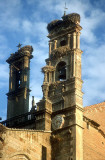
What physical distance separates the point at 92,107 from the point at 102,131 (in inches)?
174

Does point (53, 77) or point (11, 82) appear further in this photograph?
point (11, 82)

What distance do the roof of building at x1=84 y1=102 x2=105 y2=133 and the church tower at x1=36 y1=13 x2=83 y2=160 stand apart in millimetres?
4565

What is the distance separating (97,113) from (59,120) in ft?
25.2

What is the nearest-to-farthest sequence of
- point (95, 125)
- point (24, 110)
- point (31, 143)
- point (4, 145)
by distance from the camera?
point (4, 145), point (31, 143), point (95, 125), point (24, 110)

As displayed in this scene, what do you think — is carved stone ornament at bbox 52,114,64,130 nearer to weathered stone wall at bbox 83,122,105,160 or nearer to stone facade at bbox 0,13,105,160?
stone facade at bbox 0,13,105,160

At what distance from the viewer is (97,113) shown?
49.2 meters

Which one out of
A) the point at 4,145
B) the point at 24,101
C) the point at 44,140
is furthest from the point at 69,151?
the point at 24,101

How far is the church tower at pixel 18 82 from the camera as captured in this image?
156 ft

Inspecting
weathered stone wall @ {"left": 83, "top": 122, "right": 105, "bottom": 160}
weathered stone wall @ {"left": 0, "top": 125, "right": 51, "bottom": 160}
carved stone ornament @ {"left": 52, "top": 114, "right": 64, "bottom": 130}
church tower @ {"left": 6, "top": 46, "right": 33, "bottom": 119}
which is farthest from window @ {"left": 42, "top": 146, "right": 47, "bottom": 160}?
church tower @ {"left": 6, "top": 46, "right": 33, "bottom": 119}

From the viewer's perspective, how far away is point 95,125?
144ft

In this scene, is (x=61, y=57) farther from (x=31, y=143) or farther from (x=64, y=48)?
Result: (x=31, y=143)

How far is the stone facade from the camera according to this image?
39.8m

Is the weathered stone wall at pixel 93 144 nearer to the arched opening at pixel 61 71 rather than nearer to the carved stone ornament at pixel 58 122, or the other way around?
the carved stone ornament at pixel 58 122

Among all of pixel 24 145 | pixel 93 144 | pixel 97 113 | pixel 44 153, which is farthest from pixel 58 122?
pixel 97 113
